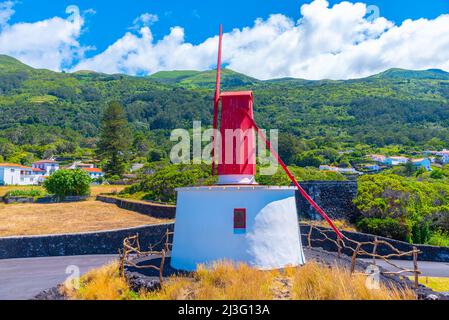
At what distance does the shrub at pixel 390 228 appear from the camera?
19.3 metres

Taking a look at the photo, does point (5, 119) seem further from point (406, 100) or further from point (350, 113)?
point (406, 100)

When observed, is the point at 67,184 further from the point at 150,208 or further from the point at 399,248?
the point at 399,248

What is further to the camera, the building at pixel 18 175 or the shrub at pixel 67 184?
the building at pixel 18 175

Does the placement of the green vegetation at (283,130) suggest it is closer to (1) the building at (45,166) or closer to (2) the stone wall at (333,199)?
(2) the stone wall at (333,199)

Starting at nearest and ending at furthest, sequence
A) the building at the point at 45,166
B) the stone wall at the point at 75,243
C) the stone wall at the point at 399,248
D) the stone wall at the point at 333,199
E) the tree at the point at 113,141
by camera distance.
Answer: the stone wall at the point at 75,243 < the stone wall at the point at 399,248 < the stone wall at the point at 333,199 < the tree at the point at 113,141 < the building at the point at 45,166

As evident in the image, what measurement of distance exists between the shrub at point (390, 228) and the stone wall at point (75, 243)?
10.4 meters

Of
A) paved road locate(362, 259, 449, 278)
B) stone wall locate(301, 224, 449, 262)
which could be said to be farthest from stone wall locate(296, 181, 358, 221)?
paved road locate(362, 259, 449, 278)

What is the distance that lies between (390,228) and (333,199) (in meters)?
3.37

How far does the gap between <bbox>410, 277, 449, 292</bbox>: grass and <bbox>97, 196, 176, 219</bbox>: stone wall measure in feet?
49.8

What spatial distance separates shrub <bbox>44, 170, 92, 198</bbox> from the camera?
33531mm

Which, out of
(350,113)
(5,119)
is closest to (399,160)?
(350,113)

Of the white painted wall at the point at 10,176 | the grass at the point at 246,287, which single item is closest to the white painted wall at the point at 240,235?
the grass at the point at 246,287
